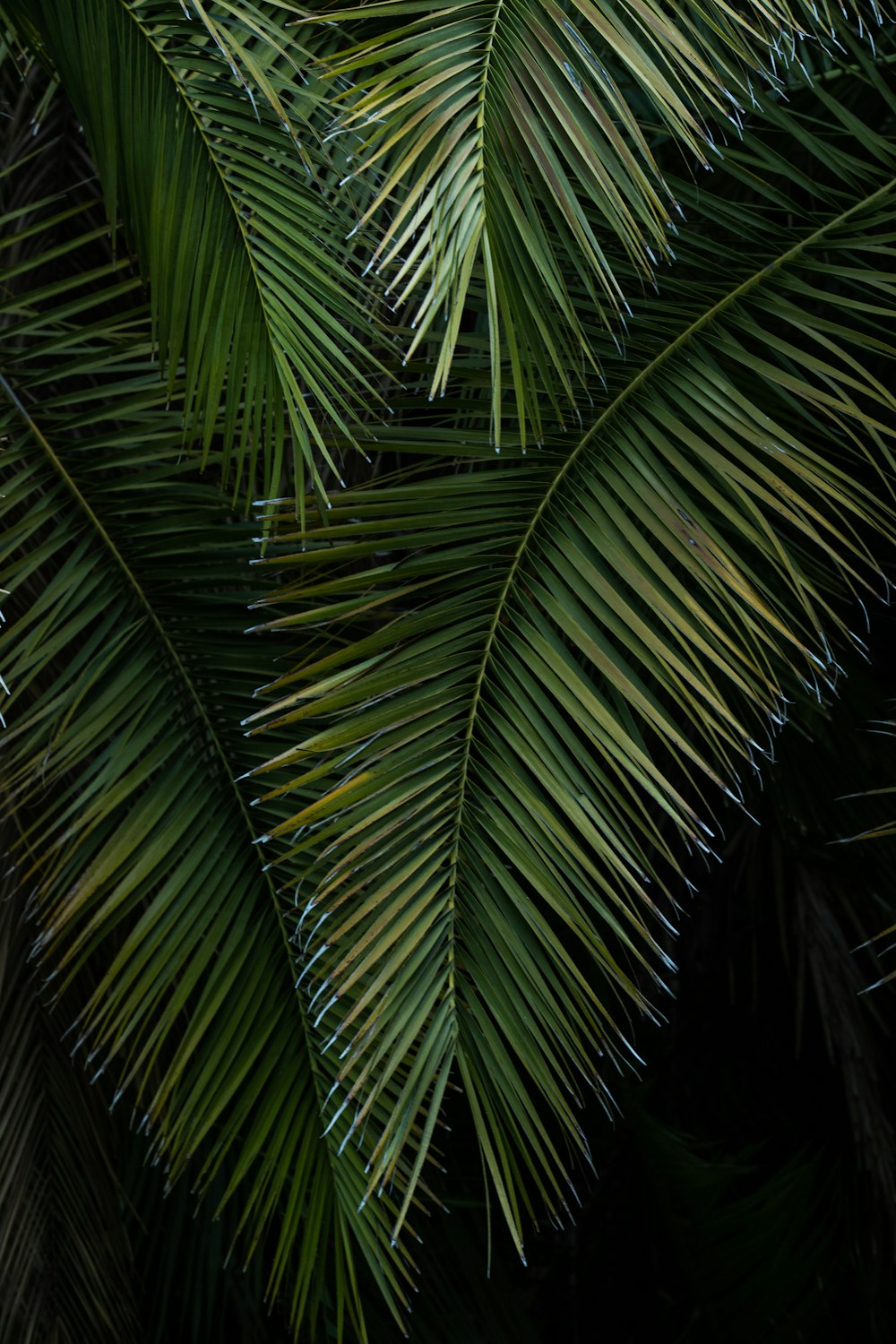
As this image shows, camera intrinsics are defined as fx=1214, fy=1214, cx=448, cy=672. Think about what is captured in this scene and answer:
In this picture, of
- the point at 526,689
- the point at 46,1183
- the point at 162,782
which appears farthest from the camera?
the point at 46,1183

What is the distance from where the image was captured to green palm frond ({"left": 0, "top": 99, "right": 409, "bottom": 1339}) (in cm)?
130

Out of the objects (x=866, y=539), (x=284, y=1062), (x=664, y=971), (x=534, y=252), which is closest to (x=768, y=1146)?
(x=664, y=971)

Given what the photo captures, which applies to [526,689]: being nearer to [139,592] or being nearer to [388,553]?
[388,553]

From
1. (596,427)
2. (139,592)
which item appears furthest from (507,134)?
(139,592)

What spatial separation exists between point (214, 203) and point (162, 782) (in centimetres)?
62

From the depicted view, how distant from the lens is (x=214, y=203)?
3.98ft

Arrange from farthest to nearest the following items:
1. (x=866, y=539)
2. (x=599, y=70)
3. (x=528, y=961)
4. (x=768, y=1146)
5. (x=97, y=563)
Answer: (x=768, y=1146) < (x=866, y=539) < (x=97, y=563) < (x=528, y=961) < (x=599, y=70)

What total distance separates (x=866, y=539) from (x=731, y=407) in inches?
37.7

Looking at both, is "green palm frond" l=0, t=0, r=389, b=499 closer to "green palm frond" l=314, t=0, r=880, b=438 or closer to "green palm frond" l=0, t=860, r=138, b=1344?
"green palm frond" l=314, t=0, r=880, b=438

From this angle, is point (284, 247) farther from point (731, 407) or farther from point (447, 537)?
point (731, 407)

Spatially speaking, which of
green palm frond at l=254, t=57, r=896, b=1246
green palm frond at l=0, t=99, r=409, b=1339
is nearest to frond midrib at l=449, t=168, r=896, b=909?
green palm frond at l=254, t=57, r=896, b=1246

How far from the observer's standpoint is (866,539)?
2064mm

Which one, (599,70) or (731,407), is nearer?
(599,70)

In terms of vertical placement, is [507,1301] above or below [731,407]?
below
